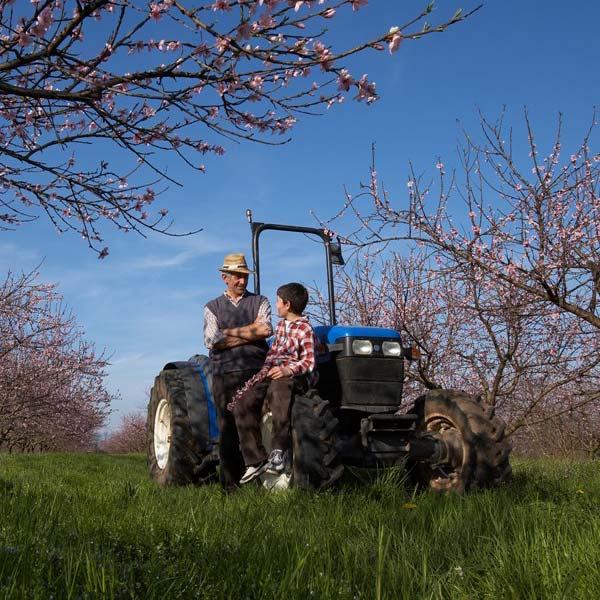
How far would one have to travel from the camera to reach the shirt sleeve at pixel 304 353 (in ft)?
16.3

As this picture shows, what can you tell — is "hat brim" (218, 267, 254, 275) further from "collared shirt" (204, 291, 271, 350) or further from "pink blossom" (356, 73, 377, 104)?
"pink blossom" (356, 73, 377, 104)

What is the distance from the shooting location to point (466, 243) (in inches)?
340

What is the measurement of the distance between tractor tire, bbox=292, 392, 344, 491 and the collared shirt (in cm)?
112

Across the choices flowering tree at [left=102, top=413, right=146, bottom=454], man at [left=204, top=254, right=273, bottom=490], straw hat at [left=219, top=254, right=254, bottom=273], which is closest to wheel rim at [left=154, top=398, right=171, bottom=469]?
man at [left=204, top=254, right=273, bottom=490]

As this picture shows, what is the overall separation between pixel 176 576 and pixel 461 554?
4.30 feet

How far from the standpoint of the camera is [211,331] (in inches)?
217

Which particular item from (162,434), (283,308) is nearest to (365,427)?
(283,308)

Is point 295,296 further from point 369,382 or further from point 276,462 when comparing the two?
point 276,462

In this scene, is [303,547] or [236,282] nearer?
[303,547]

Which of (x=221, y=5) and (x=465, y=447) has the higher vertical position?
(x=221, y=5)

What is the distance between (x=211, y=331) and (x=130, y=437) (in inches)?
1595

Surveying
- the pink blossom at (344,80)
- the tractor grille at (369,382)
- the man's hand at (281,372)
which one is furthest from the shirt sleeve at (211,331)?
the pink blossom at (344,80)

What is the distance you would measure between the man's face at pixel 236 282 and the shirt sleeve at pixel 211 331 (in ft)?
0.84

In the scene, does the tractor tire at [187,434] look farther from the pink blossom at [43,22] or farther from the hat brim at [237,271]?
the pink blossom at [43,22]
